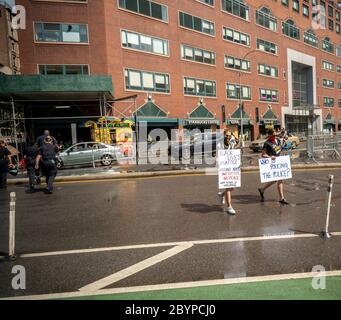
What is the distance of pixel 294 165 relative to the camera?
15.8 meters

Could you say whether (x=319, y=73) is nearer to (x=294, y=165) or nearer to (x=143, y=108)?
(x=143, y=108)

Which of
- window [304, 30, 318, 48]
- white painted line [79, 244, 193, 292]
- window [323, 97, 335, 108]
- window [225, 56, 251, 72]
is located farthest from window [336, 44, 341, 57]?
white painted line [79, 244, 193, 292]

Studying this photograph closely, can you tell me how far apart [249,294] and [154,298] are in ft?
3.64

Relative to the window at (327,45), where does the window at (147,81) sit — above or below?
below

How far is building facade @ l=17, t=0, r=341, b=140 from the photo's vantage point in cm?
2786

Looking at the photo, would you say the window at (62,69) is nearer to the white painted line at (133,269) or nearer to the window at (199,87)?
the window at (199,87)

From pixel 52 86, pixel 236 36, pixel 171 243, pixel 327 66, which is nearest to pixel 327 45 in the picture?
pixel 327 66

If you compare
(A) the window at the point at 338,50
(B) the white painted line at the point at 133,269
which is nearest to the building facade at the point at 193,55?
(A) the window at the point at 338,50

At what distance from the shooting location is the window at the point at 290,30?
5322 centimetres

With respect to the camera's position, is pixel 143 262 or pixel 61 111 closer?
pixel 143 262

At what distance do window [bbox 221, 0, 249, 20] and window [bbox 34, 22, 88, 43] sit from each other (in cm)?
2143

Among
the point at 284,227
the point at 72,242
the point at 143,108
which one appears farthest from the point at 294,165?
the point at 143,108

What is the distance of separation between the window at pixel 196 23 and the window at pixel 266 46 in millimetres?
10824

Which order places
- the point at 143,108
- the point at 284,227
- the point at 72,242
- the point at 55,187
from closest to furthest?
the point at 72,242, the point at 284,227, the point at 55,187, the point at 143,108
